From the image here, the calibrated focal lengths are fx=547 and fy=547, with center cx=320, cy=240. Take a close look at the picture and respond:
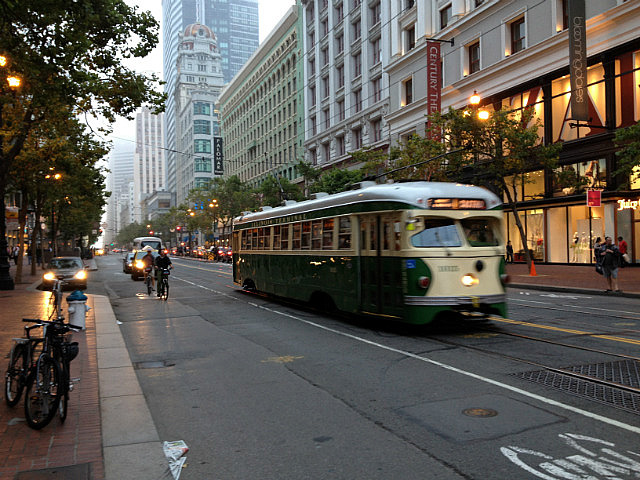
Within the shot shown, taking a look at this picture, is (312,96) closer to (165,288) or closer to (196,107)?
(165,288)

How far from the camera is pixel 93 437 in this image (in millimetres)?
5316

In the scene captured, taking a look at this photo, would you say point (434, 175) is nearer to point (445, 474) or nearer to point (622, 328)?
point (622, 328)

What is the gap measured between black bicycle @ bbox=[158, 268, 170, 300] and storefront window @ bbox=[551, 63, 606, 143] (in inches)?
884

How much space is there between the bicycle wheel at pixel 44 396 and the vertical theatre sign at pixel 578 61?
27.9m

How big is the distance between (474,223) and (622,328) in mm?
3726

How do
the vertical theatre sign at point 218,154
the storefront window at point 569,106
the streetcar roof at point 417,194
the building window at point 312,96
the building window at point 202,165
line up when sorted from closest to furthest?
the streetcar roof at point 417,194 → the storefront window at point 569,106 → the building window at point 312,96 → the vertical theatre sign at point 218,154 → the building window at point 202,165

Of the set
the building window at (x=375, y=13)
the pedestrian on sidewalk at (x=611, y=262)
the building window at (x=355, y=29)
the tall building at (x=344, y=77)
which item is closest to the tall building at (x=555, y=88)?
the pedestrian on sidewalk at (x=611, y=262)

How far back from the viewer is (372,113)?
49.7 meters

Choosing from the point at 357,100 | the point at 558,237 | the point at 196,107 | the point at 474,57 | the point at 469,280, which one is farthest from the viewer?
the point at 196,107

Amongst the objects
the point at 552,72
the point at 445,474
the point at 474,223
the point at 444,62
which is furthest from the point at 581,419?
the point at 444,62

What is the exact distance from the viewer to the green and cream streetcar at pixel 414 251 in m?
10.3

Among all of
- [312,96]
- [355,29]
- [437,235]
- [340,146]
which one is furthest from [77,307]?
[312,96]

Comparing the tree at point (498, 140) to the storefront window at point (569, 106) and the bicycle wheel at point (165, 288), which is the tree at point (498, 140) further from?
the bicycle wheel at point (165, 288)

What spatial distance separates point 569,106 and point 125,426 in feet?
105
